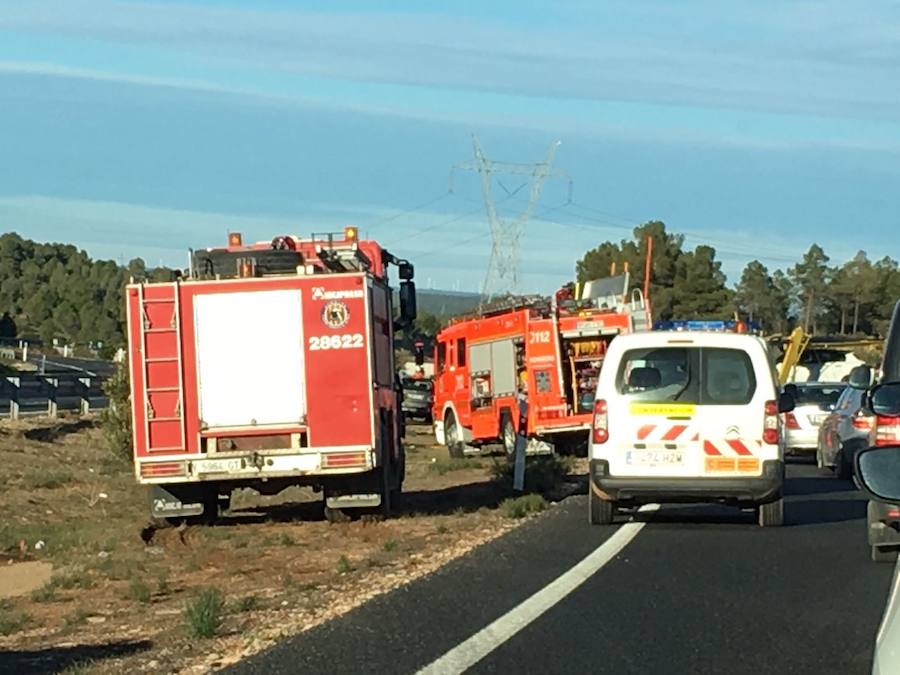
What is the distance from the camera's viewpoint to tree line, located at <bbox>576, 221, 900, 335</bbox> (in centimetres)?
9494

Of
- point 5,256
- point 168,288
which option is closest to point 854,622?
point 168,288

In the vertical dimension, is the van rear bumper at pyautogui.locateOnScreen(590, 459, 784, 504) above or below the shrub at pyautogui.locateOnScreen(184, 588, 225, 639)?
above

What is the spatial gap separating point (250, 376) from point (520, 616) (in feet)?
26.1

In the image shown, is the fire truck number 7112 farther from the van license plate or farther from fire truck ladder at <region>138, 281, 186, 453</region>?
the van license plate

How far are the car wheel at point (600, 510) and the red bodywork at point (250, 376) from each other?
8.71 ft

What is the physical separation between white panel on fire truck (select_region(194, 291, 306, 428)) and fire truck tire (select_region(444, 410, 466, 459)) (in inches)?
654

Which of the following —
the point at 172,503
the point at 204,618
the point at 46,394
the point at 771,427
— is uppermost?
the point at 46,394

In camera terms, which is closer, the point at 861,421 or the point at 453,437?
the point at 861,421

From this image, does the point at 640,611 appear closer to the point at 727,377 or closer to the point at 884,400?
the point at 884,400

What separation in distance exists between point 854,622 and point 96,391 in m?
35.7

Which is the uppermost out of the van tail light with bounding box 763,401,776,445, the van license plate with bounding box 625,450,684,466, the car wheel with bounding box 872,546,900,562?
the van tail light with bounding box 763,401,776,445

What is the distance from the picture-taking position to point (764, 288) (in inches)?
4843

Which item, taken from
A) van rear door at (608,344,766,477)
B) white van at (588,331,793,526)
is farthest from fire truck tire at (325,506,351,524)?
van rear door at (608,344,766,477)

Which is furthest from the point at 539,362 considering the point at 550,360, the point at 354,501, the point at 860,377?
the point at 860,377
